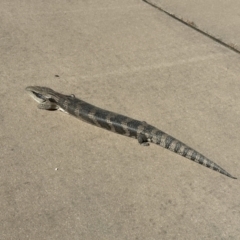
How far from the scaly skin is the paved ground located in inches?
3.5

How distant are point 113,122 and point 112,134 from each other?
159mm

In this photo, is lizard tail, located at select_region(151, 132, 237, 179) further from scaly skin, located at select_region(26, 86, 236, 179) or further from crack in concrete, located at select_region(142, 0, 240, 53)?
crack in concrete, located at select_region(142, 0, 240, 53)

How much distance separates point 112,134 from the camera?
5.00 meters

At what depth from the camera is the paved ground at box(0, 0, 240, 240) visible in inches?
154

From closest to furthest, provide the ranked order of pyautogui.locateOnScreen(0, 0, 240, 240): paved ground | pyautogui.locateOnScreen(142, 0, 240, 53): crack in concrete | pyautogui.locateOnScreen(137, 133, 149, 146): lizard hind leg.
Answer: pyautogui.locateOnScreen(0, 0, 240, 240): paved ground, pyautogui.locateOnScreen(137, 133, 149, 146): lizard hind leg, pyautogui.locateOnScreen(142, 0, 240, 53): crack in concrete

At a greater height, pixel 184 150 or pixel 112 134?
pixel 184 150

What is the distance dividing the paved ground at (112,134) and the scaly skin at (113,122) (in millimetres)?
88

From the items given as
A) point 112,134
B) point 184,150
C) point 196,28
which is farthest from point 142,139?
point 196,28

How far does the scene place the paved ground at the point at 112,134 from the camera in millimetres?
3908

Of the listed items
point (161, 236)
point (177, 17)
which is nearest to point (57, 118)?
point (161, 236)

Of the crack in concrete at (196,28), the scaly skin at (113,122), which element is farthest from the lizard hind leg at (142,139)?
the crack in concrete at (196,28)

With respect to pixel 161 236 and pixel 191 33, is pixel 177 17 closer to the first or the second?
pixel 191 33

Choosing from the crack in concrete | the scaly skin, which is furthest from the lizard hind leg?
the crack in concrete

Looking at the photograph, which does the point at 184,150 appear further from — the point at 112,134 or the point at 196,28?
the point at 196,28
